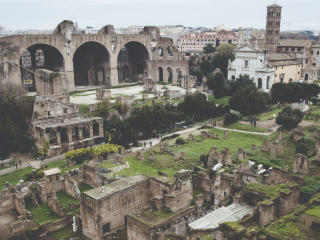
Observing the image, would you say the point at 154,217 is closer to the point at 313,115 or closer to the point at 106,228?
the point at 106,228

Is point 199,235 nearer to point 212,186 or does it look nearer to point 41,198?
point 212,186

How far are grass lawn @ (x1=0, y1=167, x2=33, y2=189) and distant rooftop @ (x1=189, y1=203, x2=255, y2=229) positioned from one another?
56.1 feet

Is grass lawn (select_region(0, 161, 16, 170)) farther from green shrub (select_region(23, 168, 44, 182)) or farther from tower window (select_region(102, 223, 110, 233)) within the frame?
tower window (select_region(102, 223, 110, 233))

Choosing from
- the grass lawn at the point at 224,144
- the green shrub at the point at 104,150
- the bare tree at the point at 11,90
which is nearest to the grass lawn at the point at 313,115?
the grass lawn at the point at 224,144

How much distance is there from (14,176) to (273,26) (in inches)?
2431

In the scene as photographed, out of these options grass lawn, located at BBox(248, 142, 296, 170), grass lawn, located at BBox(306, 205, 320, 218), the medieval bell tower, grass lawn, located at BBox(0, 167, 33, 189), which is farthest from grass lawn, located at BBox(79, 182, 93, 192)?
the medieval bell tower

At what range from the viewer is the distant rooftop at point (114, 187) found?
65.4 feet

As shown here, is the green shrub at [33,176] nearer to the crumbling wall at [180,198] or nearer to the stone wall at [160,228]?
the stone wall at [160,228]

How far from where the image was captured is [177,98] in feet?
174

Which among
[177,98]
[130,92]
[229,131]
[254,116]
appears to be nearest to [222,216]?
[229,131]

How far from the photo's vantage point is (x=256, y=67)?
2296 inches

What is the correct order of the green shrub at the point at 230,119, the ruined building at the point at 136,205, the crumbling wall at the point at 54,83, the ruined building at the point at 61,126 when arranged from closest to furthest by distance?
1. the ruined building at the point at 136,205
2. the ruined building at the point at 61,126
3. the green shrub at the point at 230,119
4. the crumbling wall at the point at 54,83

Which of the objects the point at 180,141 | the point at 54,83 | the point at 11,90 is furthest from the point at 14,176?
the point at 11,90

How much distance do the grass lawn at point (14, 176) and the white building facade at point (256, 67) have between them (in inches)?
1624
